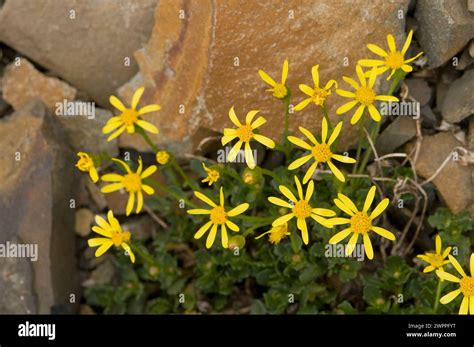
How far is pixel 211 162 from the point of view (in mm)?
5285

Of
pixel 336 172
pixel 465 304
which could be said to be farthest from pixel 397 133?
pixel 465 304

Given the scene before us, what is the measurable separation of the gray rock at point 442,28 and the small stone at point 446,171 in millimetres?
530

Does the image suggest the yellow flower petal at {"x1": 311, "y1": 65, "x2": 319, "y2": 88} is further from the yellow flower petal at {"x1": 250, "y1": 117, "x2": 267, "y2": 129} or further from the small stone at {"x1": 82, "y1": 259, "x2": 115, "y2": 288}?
the small stone at {"x1": 82, "y1": 259, "x2": 115, "y2": 288}

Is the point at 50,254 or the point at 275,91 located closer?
the point at 275,91

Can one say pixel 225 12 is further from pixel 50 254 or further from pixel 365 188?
pixel 50 254

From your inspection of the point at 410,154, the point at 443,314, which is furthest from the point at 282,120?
the point at 443,314

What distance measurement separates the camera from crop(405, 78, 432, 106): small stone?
5.15 metres

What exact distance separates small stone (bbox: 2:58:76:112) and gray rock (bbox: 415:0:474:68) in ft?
8.45

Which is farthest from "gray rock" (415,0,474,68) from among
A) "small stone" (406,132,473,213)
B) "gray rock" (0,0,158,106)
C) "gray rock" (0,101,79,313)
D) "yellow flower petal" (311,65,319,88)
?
"gray rock" (0,101,79,313)

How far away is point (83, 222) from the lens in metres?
5.62

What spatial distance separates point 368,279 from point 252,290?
3.02ft

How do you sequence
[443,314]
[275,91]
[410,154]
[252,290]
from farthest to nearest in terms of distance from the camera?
1. [252,290]
2. [410,154]
3. [443,314]
4. [275,91]

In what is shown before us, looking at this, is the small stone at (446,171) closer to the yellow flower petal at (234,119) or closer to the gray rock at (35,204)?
the yellow flower petal at (234,119)

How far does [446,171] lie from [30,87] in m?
3.08
